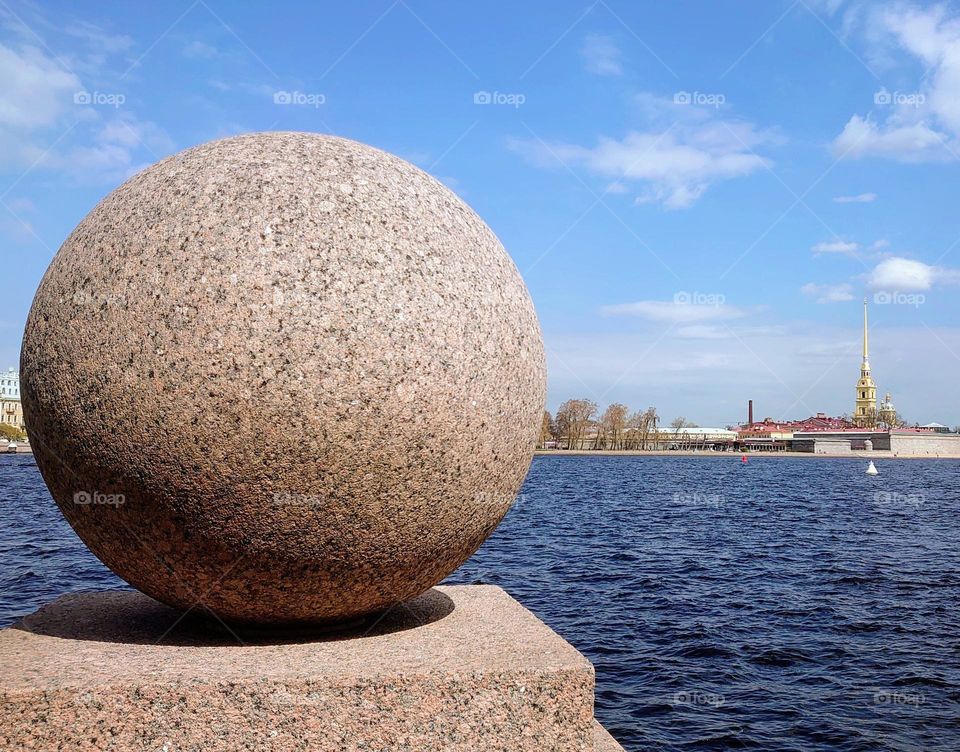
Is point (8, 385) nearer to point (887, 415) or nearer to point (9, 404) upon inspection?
point (9, 404)

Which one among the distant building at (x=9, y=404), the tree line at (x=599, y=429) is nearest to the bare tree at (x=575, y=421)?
the tree line at (x=599, y=429)

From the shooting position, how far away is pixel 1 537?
66.8 feet

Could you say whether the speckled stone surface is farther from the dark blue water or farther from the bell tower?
the bell tower

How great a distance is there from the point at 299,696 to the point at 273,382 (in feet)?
4.28

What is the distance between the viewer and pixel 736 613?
42.3 ft

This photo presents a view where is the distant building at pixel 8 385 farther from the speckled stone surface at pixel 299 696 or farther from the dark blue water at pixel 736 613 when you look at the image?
the speckled stone surface at pixel 299 696

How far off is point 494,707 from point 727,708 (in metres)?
5.82

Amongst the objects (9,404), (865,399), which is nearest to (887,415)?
(865,399)

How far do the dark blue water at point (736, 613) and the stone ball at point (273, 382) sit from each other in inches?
185

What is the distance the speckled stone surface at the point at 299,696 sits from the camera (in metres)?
3.55

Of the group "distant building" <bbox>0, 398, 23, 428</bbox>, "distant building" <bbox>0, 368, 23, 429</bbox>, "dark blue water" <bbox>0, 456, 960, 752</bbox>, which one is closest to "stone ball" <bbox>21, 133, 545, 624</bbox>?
"dark blue water" <bbox>0, 456, 960, 752</bbox>

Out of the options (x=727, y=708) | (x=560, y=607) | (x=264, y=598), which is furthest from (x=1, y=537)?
(x=264, y=598)

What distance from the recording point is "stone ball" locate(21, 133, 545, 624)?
12.6 feet

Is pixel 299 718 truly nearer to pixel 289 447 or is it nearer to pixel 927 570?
pixel 289 447
